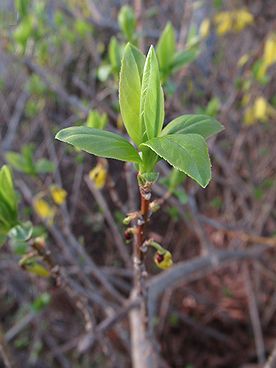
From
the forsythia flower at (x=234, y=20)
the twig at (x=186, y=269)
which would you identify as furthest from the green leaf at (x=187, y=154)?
the forsythia flower at (x=234, y=20)

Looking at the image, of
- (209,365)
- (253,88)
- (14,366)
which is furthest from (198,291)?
(14,366)

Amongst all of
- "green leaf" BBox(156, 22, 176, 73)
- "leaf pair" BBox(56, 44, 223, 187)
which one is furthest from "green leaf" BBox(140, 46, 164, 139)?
"green leaf" BBox(156, 22, 176, 73)

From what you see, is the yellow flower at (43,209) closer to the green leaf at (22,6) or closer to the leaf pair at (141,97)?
the green leaf at (22,6)

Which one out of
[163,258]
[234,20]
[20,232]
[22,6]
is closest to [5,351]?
[20,232]

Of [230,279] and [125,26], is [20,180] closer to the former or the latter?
[125,26]

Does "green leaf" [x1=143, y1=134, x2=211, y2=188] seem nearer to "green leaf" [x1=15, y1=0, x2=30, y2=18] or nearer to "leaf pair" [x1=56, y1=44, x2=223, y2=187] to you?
"leaf pair" [x1=56, y1=44, x2=223, y2=187]

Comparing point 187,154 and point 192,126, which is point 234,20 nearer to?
point 192,126
